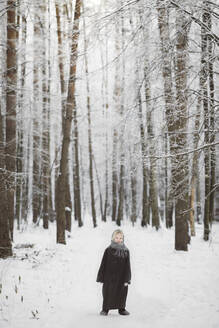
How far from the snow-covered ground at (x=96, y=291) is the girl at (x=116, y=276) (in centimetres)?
22

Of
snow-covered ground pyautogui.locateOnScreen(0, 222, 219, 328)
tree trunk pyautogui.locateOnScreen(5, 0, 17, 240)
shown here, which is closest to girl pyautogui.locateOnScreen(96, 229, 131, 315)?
snow-covered ground pyautogui.locateOnScreen(0, 222, 219, 328)

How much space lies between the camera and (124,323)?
4.20 meters

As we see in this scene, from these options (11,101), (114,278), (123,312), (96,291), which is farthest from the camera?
(11,101)

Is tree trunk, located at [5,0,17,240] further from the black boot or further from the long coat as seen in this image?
the black boot

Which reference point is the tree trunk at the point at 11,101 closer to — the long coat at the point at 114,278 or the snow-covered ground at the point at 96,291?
the snow-covered ground at the point at 96,291

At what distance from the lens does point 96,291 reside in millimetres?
5879

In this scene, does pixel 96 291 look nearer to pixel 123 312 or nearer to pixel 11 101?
pixel 123 312

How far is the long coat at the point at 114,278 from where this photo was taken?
15.1ft

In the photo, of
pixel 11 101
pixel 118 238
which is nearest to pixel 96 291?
pixel 118 238

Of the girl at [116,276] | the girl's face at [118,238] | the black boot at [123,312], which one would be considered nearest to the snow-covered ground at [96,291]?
the black boot at [123,312]

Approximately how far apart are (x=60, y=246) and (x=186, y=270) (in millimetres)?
4638

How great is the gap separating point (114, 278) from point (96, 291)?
1.45 m

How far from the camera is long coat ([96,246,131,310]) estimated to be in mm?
4594

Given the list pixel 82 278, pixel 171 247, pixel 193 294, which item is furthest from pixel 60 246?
pixel 193 294
